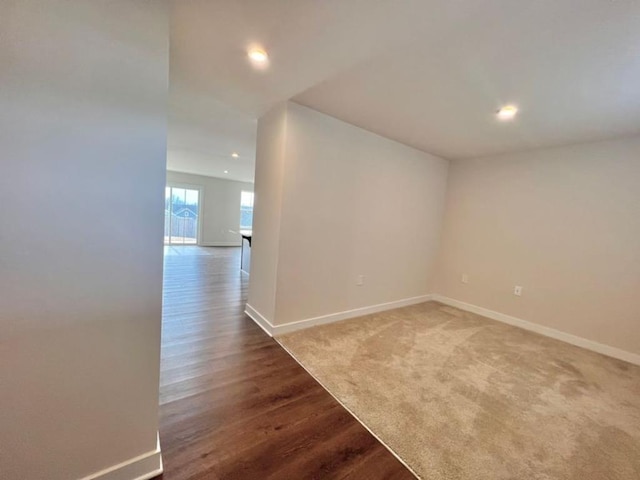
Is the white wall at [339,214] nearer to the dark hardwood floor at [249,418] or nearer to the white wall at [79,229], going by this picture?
the dark hardwood floor at [249,418]

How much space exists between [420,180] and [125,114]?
357 cm

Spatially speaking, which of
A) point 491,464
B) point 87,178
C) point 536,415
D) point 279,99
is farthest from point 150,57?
point 536,415

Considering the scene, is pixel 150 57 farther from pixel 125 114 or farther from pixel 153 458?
pixel 153 458

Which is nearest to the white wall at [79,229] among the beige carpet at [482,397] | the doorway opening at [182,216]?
the beige carpet at [482,397]

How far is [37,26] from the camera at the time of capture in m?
0.87

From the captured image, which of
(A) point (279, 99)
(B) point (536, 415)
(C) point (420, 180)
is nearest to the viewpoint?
(B) point (536, 415)

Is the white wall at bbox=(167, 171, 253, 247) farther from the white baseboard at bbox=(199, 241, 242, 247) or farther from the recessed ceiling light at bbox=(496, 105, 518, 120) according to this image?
the recessed ceiling light at bbox=(496, 105, 518, 120)

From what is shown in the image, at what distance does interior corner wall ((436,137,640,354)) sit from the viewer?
8.87ft

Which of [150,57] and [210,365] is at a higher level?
[150,57]

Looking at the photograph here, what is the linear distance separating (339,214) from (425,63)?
1.59 meters

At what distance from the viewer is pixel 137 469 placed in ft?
3.85

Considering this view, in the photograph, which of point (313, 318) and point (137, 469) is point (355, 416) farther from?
point (313, 318)

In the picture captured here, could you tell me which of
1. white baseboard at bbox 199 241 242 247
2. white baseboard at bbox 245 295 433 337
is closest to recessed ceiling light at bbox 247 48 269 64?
white baseboard at bbox 245 295 433 337

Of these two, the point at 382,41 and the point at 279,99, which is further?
the point at 279,99
